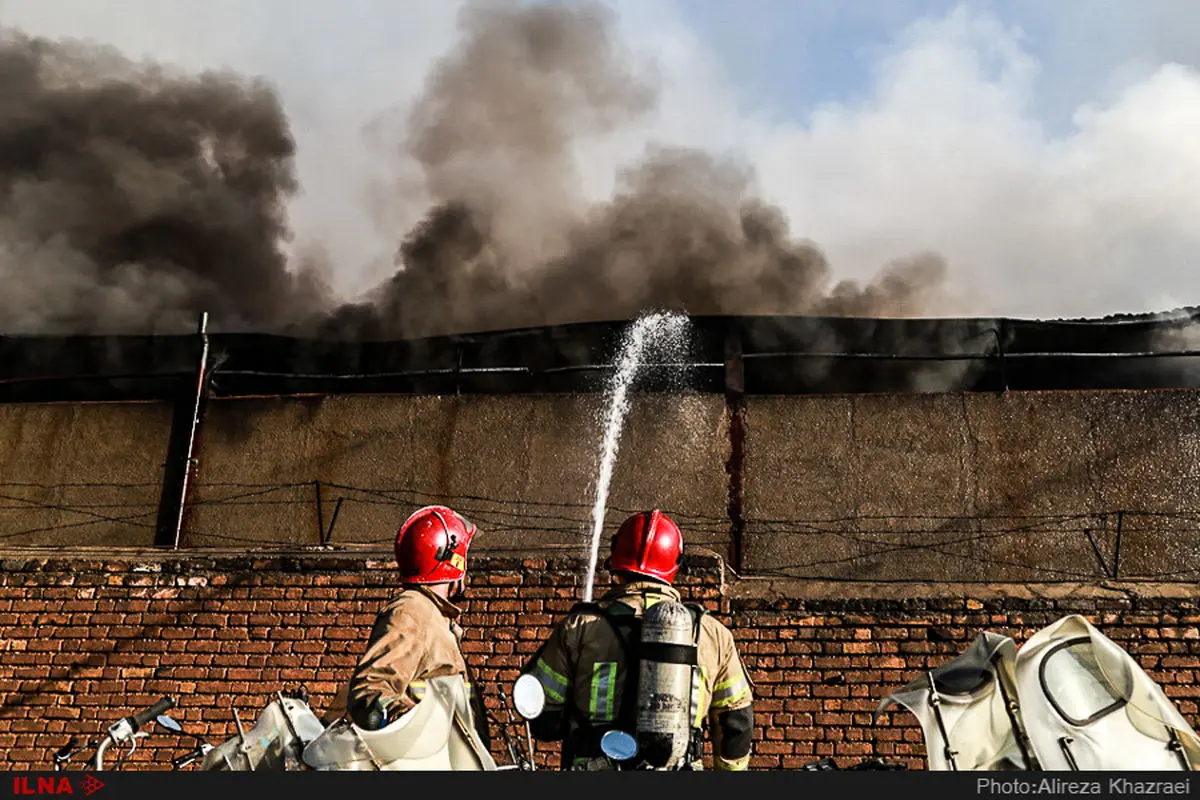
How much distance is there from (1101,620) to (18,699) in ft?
21.8

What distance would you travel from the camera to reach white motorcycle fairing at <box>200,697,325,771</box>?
137 inches

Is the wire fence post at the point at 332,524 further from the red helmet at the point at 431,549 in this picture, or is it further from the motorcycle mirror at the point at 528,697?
the motorcycle mirror at the point at 528,697

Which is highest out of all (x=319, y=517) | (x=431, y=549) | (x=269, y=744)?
(x=319, y=517)

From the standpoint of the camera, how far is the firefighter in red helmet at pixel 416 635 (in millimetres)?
3162

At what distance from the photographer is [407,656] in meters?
3.32

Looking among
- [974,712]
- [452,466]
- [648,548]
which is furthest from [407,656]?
[452,466]

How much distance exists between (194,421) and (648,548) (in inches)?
290

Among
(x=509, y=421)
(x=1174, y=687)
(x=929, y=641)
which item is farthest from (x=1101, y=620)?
(x=509, y=421)

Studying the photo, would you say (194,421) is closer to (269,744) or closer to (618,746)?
(269,744)

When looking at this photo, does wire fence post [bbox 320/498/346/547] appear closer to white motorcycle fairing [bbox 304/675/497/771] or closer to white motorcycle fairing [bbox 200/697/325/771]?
white motorcycle fairing [bbox 200/697/325/771]

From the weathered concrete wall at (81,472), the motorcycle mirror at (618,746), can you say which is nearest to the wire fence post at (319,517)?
the weathered concrete wall at (81,472)

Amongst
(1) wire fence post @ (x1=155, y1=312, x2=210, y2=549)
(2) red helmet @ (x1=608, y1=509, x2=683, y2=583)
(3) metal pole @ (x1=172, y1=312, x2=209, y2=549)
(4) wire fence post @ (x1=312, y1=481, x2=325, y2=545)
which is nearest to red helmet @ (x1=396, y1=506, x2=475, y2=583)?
(2) red helmet @ (x1=608, y1=509, x2=683, y2=583)

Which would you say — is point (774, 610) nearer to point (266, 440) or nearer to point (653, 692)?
point (653, 692)

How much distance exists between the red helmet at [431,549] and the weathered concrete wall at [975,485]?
5.23m
